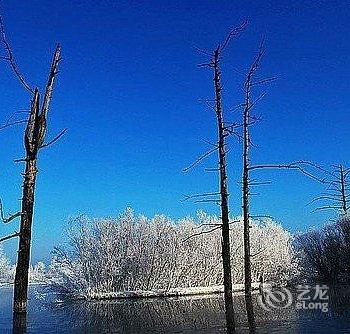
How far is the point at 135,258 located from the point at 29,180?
19800mm

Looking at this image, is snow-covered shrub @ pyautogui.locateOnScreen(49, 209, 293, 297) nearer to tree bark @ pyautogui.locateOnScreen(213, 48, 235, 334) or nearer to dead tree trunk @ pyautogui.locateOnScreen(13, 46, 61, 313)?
tree bark @ pyautogui.locateOnScreen(213, 48, 235, 334)

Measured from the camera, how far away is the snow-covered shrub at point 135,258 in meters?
27.7

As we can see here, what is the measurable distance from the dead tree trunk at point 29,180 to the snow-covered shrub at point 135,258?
17782 mm

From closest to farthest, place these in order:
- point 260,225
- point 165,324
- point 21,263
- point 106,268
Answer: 1. point 21,263
2. point 165,324
3. point 106,268
4. point 260,225

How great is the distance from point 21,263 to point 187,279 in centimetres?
2130

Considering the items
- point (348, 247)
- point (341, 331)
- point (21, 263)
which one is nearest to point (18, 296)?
point (21, 263)

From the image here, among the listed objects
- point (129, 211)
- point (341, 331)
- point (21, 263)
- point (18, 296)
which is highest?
point (129, 211)

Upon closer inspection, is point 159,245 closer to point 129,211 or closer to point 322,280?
point 129,211

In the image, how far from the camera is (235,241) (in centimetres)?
3328
